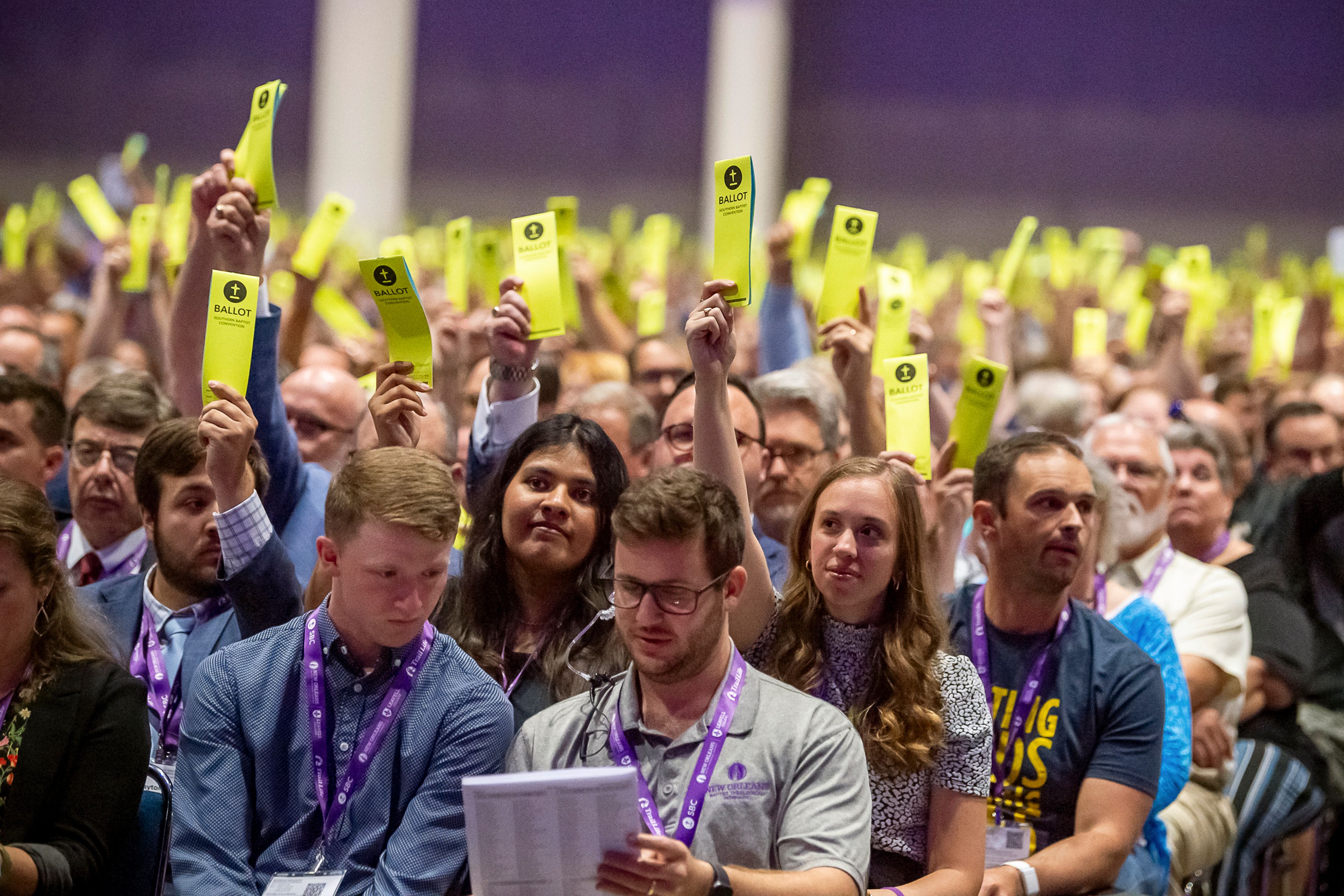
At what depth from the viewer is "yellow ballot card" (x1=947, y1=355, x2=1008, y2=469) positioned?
11.8 feet

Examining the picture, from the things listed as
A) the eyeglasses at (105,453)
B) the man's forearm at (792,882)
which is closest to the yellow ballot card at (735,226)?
the man's forearm at (792,882)

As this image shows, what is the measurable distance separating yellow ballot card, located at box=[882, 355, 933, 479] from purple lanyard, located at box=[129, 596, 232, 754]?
64.1 inches

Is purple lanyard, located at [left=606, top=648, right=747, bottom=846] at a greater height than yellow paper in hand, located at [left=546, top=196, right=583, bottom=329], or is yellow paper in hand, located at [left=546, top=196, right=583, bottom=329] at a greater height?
yellow paper in hand, located at [left=546, top=196, right=583, bottom=329]

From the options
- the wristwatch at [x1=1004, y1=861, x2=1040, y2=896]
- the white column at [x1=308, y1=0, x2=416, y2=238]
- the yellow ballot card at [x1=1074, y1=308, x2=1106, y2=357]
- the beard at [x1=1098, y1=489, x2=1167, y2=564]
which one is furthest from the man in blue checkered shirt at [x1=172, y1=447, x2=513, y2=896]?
the white column at [x1=308, y1=0, x2=416, y2=238]

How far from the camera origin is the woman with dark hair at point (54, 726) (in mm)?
2424

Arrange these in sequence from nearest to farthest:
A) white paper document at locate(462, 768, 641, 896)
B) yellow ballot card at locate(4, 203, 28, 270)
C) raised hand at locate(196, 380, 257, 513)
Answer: white paper document at locate(462, 768, 641, 896)
raised hand at locate(196, 380, 257, 513)
yellow ballot card at locate(4, 203, 28, 270)

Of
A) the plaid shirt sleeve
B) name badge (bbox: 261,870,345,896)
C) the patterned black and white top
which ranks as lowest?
name badge (bbox: 261,870,345,896)

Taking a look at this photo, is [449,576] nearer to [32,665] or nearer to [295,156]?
[32,665]

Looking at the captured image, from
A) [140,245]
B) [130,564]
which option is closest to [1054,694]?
[130,564]

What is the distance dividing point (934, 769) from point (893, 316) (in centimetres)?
170

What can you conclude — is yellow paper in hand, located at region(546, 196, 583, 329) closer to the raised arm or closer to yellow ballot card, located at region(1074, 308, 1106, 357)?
the raised arm

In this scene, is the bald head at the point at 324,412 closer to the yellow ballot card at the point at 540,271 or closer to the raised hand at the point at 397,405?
the yellow ballot card at the point at 540,271

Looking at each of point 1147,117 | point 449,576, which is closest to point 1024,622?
point 449,576

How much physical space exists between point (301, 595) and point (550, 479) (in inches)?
22.9
